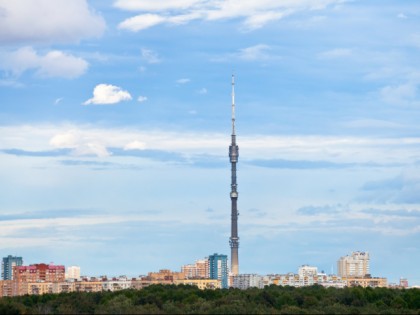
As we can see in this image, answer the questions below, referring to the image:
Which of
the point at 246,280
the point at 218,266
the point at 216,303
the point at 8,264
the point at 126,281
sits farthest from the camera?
the point at 218,266

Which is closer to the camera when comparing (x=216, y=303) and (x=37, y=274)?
(x=216, y=303)

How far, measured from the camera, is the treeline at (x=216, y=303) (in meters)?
70.8

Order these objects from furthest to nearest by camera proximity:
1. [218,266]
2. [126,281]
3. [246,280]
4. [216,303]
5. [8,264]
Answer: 1. [218,266]
2. [8,264]
3. [246,280]
4. [126,281]
5. [216,303]

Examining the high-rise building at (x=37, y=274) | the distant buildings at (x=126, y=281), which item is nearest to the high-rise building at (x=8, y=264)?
the distant buildings at (x=126, y=281)

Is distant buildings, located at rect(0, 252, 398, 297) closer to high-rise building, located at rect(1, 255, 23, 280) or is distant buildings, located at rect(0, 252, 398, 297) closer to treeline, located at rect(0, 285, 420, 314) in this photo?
high-rise building, located at rect(1, 255, 23, 280)

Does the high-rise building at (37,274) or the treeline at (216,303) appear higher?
the high-rise building at (37,274)

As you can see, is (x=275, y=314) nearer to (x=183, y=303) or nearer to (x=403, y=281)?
(x=183, y=303)

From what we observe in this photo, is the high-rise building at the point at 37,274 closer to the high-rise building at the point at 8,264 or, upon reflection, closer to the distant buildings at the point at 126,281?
the distant buildings at the point at 126,281

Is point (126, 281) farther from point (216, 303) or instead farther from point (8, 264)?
point (216, 303)

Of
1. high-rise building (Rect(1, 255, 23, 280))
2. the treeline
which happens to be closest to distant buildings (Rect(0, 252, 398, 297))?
high-rise building (Rect(1, 255, 23, 280))

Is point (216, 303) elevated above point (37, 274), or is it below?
below

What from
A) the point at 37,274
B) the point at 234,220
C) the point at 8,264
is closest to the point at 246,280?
the point at 234,220

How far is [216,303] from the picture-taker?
77688mm

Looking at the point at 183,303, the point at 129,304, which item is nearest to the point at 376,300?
the point at 183,303
